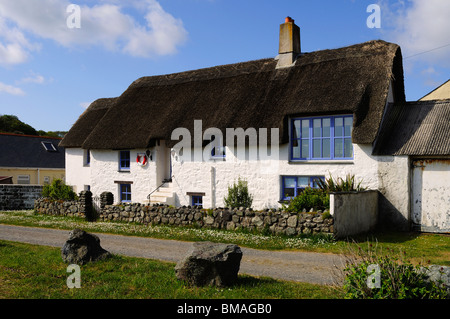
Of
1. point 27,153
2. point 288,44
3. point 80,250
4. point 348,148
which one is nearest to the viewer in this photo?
point 80,250

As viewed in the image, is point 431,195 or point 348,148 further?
point 348,148

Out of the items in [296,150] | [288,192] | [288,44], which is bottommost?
[288,192]

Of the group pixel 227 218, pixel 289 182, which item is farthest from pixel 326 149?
pixel 227 218

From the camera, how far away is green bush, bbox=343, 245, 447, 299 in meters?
5.38

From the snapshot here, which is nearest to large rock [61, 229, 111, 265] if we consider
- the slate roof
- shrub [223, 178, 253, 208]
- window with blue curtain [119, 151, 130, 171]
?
shrub [223, 178, 253, 208]

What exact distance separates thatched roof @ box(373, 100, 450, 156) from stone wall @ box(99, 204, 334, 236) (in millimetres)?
4171

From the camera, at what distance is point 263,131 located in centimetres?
1695

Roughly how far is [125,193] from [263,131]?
9344 mm

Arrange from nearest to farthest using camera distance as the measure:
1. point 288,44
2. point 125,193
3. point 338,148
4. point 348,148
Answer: point 348,148 < point 338,148 < point 288,44 < point 125,193

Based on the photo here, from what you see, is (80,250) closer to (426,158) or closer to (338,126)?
(338,126)

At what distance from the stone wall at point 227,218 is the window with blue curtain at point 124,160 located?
4220mm
